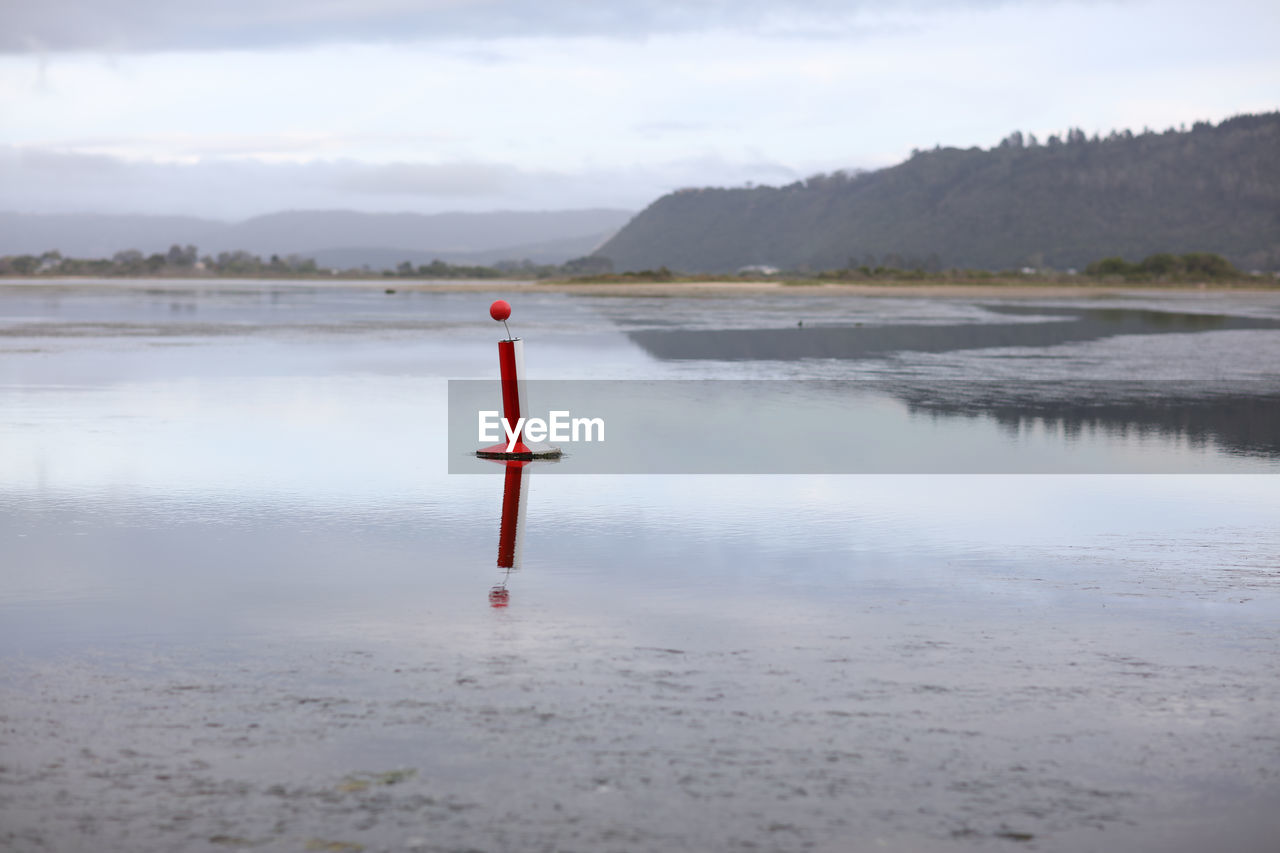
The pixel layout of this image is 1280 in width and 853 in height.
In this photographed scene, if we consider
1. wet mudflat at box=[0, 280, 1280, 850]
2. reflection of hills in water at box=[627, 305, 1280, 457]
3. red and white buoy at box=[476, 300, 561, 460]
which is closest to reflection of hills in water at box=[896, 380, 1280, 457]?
reflection of hills in water at box=[627, 305, 1280, 457]

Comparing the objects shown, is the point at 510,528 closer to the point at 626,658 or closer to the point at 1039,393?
the point at 626,658

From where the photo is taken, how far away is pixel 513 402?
461 inches

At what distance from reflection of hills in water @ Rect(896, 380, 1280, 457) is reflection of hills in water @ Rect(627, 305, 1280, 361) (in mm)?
6743

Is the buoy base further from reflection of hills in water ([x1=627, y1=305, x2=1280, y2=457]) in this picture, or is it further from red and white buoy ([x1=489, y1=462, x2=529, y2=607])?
reflection of hills in water ([x1=627, y1=305, x2=1280, y2=457])

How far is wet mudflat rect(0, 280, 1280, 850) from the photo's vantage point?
395 centimetres

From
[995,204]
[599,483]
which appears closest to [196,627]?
[599,483]

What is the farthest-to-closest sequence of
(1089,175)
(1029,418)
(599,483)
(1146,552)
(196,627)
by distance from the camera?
(1089,175) < (1029,418) < (599,483) < (1146,552) < (196,627)

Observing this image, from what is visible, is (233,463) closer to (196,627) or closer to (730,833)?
(196,627)

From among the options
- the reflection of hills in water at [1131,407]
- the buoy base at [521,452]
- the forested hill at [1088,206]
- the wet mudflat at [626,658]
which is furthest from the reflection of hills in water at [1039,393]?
the forested hill at [1088,206]

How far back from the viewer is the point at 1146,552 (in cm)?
789

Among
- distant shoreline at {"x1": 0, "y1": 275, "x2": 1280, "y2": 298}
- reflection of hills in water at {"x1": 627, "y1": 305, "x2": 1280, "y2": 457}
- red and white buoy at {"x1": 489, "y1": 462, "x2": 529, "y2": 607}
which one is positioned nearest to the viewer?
red and white buoy at {"x1": 489, "y1": 462, "x2": 529, "y2": 607}

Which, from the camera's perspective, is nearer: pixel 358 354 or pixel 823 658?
pixel 823 658

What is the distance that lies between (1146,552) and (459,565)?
4.06 m

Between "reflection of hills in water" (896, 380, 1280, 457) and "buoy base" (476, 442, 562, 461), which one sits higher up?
"reflection of hills in water" (896, 380, 1280, 457)
